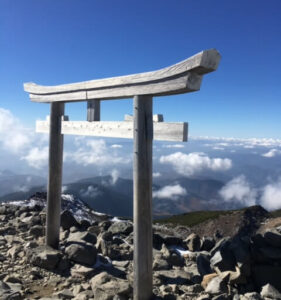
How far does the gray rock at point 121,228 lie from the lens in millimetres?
11633

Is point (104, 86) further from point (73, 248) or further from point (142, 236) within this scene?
point (73, 248)

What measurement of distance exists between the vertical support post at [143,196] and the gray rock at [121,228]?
512cm

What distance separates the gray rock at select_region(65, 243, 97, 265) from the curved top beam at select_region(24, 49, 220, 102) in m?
4.30

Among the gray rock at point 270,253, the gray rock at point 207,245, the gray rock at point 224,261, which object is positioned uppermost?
the gray rock at point 270,253

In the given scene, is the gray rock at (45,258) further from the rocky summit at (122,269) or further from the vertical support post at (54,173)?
the vertical support post at (54,173)

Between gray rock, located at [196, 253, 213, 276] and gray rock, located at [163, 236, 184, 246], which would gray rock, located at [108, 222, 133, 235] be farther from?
gray rock, located at [196, 253, 213, 276]

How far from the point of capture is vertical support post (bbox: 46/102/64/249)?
8992 millimetres

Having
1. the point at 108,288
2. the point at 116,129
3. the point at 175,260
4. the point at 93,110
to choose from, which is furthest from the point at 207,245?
the point at 93,110

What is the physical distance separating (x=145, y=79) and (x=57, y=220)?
560 centimetres

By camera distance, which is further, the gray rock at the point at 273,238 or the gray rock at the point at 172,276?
the gray rock at the point at 273,238

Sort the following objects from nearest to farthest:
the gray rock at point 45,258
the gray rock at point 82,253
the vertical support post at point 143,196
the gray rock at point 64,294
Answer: the vertical support post at point 143,196, the gray rock at point 64,294, the gray rock at point 45,258, the gray rock at point 82,253

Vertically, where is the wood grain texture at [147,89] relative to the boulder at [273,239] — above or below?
above

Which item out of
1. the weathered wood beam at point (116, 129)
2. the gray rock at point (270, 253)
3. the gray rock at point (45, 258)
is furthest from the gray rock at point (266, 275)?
the gray rock at point (45, 258)

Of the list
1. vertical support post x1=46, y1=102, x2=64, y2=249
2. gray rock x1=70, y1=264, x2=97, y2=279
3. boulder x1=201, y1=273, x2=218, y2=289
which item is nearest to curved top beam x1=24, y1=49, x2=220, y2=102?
vertical support post x1=46, y1=102, x2=64, y2=249
